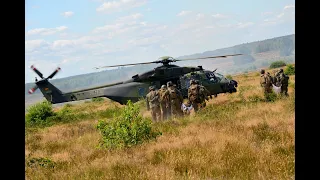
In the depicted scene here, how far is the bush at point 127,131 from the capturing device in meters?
9.33

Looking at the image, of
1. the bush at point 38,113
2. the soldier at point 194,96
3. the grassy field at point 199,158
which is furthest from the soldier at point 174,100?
the bush at point 38,113

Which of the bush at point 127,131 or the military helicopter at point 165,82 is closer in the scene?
the bush at point 127,131

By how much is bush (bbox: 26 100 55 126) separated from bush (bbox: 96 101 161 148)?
42.4ft

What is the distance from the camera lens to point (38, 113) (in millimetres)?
22094

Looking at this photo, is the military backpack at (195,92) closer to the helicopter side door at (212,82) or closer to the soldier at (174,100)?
the soldier at (174,100)

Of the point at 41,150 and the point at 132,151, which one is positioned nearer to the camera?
the point at 132,151

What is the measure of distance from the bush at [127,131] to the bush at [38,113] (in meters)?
12.9

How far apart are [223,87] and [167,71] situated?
10.3ft

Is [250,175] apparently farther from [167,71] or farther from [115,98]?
[115,98]

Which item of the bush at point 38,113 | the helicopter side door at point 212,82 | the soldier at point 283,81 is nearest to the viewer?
the soldier at point 283,81

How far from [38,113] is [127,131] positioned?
47.2 feet

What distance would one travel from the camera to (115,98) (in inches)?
798

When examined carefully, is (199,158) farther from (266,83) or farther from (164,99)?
(266,83)
